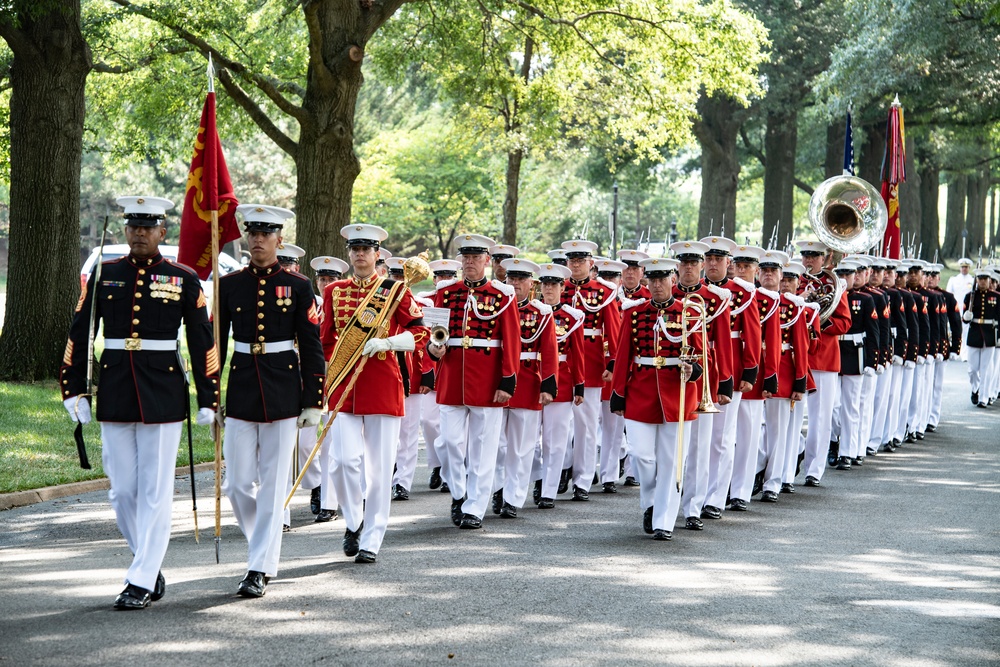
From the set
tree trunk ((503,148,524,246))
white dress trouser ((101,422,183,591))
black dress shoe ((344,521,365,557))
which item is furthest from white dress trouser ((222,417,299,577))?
tree trunk ((503,148,524,246))

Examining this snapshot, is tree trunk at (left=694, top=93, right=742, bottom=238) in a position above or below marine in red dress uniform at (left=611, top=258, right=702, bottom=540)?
above

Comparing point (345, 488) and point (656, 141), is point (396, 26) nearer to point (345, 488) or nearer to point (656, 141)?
point (656, 141)

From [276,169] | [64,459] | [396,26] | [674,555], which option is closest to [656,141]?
[396,26]

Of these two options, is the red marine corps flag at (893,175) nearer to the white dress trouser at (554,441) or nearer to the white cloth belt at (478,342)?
the white dress trouser at (554,441)

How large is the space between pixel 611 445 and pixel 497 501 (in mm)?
2136

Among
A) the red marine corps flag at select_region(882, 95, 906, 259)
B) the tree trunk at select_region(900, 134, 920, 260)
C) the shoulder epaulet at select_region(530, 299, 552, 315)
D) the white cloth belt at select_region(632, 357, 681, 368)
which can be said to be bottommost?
the white cloth belt at select_region(632, 357, 681, 368)

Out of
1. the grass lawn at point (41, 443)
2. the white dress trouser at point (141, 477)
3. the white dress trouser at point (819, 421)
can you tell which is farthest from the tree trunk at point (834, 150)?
the white dress trouser at point (141, 477)

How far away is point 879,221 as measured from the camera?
50.6 ft

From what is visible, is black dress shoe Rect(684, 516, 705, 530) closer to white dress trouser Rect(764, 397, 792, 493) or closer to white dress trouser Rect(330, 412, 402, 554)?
white dress trouser Rect(764, 397, 792, 493)

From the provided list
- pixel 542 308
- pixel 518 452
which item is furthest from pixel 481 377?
pixel 542 308

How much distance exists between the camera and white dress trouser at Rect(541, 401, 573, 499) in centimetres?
1148

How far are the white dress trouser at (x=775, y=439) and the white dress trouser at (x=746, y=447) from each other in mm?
630

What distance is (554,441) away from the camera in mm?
11625

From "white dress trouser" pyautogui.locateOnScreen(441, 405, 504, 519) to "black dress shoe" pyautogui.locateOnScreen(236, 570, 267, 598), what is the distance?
2.84 meters
